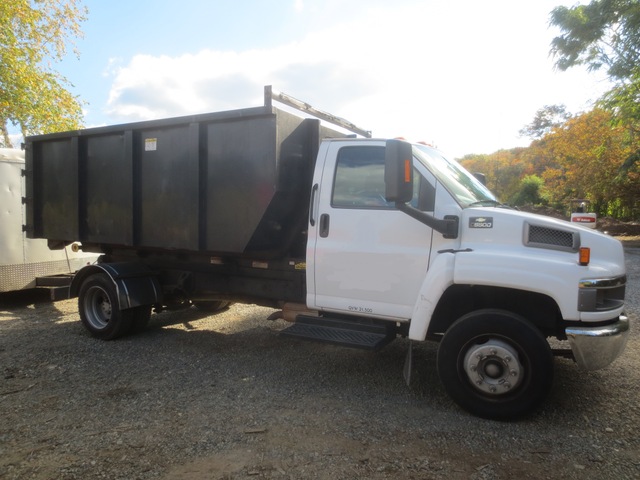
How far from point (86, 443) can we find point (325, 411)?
184 cm

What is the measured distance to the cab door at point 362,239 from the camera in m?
4.14

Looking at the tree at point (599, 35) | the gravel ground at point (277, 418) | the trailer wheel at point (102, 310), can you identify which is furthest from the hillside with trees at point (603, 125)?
the trailer wheel at point (102, 310)

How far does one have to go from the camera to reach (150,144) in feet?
18.5

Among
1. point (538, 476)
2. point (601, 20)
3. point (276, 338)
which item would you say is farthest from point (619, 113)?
point (538, 476)

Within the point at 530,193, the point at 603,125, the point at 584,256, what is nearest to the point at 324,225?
the point at 584,256

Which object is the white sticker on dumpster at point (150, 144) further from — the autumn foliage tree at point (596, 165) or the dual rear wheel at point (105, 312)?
the autumn foliage tree at point (596, 165)

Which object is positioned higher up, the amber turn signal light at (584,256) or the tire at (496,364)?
the amber turn signal light at (584,256)

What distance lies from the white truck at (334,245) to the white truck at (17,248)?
1295 mm

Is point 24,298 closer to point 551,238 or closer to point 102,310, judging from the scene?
point 102,310

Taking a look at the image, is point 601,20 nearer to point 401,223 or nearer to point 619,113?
point 619,113

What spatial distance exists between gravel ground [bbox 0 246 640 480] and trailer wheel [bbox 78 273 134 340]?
218mm

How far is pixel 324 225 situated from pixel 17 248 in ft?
19.2

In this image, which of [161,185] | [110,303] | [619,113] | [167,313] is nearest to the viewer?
[161,185]

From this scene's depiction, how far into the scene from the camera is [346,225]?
14.5 feet
